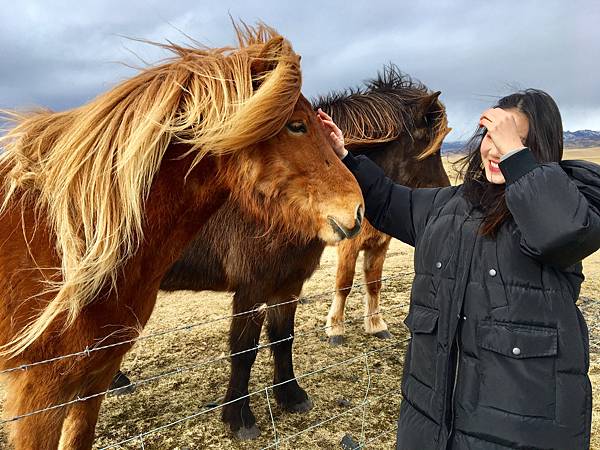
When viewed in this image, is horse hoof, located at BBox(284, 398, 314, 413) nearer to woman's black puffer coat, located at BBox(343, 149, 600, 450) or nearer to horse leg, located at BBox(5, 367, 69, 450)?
woman's black puffer coat, located at BBox(343, 149, 600, 450)

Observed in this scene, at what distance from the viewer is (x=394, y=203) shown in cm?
226

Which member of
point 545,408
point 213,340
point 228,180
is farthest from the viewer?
point 213,340

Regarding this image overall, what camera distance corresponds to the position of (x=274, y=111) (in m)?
1.72

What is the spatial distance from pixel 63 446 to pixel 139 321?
1.03 metres

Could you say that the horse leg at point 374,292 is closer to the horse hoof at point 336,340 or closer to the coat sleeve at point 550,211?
the horse hoof at point 336,340

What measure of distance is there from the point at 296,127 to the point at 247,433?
8.76 ft

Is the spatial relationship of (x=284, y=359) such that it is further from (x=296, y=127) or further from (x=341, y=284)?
(x=296, y=127)

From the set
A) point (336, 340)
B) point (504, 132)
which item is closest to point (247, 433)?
point (336, 340)

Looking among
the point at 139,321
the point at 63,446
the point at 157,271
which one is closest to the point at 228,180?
the point at 157,271

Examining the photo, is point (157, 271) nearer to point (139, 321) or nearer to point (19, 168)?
point (139, 321)

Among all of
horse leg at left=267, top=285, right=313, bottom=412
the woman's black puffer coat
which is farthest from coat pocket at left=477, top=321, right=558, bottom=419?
horse leg at left=267, top=285, right=313, bottom=412

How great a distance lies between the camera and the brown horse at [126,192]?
5.24 ft

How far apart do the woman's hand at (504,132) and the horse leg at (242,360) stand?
2.32 m

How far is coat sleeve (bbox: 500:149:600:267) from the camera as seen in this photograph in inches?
53.6
